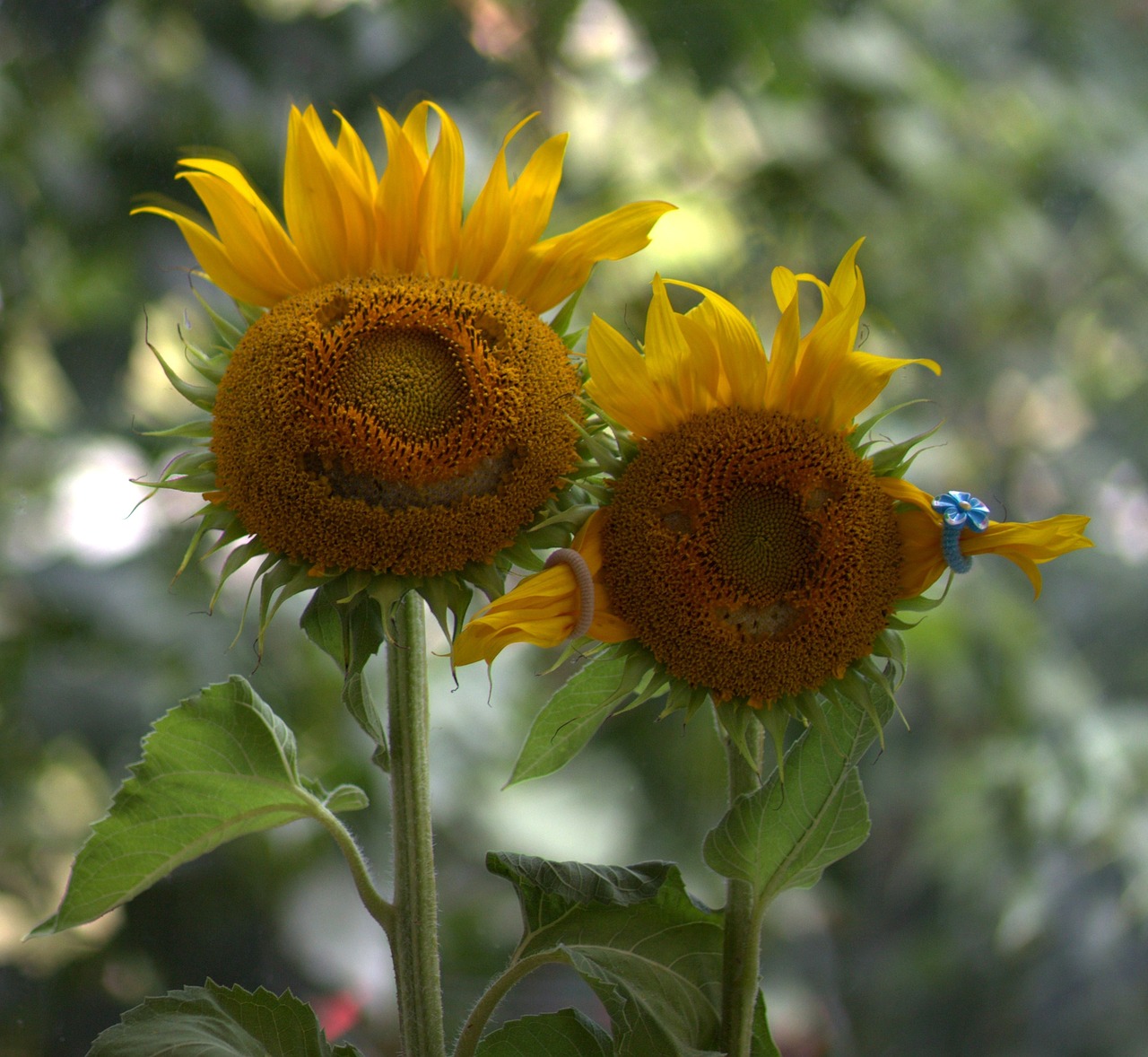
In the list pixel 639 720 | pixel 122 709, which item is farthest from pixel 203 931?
pixel 639 720

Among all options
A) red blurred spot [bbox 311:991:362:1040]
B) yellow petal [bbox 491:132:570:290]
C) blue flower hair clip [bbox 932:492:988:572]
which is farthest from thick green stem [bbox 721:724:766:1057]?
red blurred spot [bbox 311:991:362:1040]

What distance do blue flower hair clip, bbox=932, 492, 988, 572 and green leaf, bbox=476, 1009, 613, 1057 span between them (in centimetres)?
27

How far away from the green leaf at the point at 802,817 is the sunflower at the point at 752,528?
45 mm

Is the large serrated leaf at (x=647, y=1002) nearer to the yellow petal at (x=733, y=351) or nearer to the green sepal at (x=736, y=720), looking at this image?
the green sepal at (x=736, y=720)

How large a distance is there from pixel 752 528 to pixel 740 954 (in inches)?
7.8

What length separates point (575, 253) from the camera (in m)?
0.51

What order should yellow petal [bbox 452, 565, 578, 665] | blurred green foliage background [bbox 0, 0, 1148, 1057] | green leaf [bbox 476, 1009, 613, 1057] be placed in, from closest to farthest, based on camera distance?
1. yellow petal [bbox 452, 565, 578, 665]
2. green leaf [bbox 476, 1009, 613, 1057]
3. blurred green foliage background [bbox 0, 0, 1148, 1057]

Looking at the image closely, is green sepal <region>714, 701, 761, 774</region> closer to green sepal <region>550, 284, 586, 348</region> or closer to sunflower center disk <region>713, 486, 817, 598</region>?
sunflower center disk <region>713, 486, 817, 598</region>

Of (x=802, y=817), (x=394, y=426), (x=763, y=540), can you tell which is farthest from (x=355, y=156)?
(x=802, y=817)

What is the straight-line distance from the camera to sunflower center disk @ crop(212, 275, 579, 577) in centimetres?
44

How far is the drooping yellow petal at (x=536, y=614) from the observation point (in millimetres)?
439

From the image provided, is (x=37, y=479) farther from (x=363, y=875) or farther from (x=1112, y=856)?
(x=1112, y=856)

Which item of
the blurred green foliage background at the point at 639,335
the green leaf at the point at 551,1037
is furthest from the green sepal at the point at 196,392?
the blurred green foliage background at the point at 639,335

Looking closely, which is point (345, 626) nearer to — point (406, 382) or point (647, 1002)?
point (406, 382)
